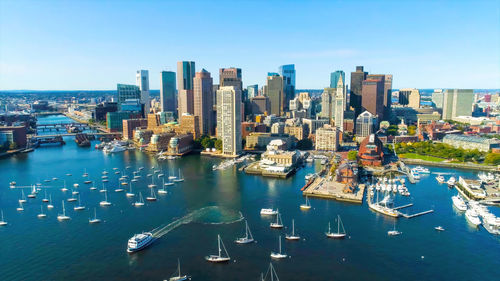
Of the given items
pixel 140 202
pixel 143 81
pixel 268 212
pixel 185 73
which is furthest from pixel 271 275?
pixel 143 81

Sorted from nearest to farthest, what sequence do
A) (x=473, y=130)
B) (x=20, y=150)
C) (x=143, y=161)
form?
1. (x=143, y=161)
2. (x=20, y=150)
3. (x=473, y=130)

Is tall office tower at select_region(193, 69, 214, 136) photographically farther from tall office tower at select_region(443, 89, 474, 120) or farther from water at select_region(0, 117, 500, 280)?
tall office tower at select_region(443, 89, 474, 120)

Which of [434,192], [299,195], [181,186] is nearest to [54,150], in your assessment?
[181,186]

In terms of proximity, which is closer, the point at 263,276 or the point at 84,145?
the point at 263,276

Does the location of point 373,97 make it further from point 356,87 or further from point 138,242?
point 138,242

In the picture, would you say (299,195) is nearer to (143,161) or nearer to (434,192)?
(434,192)

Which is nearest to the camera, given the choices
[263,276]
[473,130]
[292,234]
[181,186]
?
[263,276]
